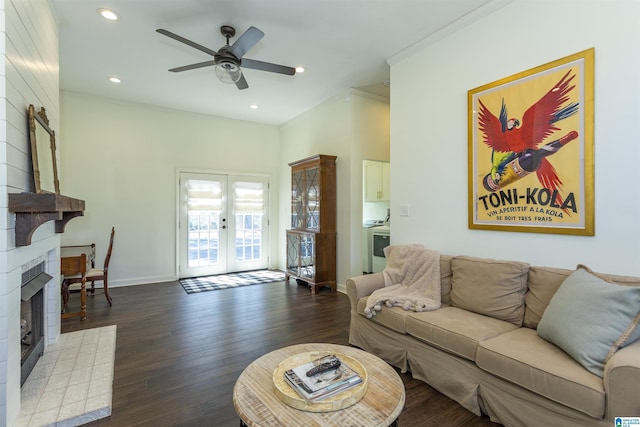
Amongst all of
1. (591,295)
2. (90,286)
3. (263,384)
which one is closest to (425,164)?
(591,295)

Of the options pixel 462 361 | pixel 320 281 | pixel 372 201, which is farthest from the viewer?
pixel 372 201

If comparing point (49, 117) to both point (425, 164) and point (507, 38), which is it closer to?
point (425, 164)

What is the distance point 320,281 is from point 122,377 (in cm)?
283

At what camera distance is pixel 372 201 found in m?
5.94

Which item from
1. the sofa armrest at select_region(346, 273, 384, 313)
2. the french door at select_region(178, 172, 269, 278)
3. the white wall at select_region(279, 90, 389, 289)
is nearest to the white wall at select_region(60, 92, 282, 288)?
the french door at select_region(178, 172, 269, 278)

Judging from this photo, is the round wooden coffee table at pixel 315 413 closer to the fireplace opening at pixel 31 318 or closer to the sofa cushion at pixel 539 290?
the sofa cushion at pixel 539 290

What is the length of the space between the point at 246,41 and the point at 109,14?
4.50 ft

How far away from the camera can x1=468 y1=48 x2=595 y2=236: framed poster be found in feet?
6.95

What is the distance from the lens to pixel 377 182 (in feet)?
19.2

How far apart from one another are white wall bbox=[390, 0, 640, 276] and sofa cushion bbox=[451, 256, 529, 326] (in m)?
0.29

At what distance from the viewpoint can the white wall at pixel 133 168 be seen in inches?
184

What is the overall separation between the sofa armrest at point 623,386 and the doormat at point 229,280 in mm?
4499

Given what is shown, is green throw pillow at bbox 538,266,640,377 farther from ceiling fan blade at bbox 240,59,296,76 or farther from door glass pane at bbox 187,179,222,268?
door glass pane at bbox 187,179,222,268

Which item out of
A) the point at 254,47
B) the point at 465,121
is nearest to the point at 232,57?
the point at 254,47
